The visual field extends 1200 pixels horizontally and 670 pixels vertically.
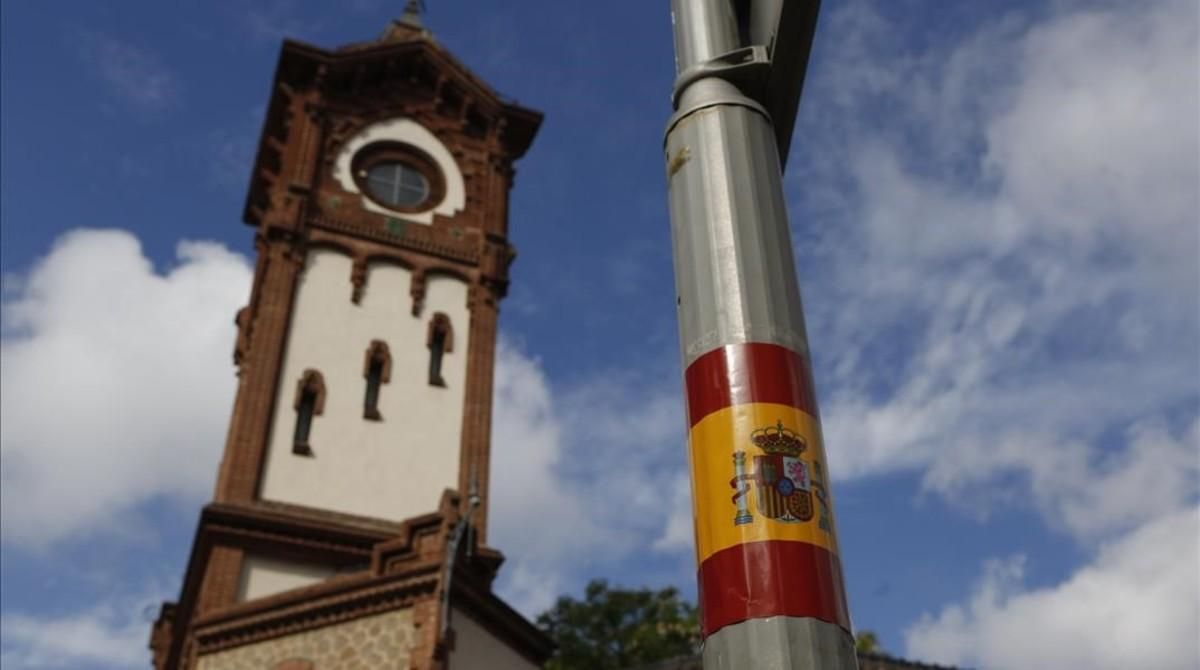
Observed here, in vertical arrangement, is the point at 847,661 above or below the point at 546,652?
below

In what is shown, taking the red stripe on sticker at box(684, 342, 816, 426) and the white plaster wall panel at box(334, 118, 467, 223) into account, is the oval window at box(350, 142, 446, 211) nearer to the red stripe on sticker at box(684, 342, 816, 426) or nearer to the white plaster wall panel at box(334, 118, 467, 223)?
the white plaster wall panel at box(334, 118, 467, 223)

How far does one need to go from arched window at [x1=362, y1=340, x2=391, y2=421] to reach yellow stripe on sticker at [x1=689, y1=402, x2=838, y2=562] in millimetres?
20414

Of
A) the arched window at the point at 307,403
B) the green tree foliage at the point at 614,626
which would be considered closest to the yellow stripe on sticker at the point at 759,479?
the arched window at the point at 307,403

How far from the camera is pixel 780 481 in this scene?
4648 millimetres

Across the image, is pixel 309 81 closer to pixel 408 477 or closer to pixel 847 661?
pixel 408 477

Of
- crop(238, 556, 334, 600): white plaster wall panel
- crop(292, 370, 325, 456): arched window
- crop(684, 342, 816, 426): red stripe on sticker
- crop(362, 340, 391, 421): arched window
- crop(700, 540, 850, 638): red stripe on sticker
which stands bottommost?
crop(700, 540, 850, 638): red stripe on sticker

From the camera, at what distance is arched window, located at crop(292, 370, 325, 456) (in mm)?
23891

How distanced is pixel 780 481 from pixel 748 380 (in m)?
0.47

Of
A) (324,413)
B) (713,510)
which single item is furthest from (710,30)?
(324,413)

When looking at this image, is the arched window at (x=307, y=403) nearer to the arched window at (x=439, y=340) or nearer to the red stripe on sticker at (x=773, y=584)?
the arched window at (x=439, y=340)

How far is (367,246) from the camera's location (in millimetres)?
26844

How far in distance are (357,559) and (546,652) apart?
4.25m

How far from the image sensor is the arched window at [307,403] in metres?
23.9

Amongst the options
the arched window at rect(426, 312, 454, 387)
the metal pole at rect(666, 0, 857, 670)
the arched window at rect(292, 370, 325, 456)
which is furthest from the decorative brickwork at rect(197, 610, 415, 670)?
the metal pole at rect(666, 0, 857, 670)
